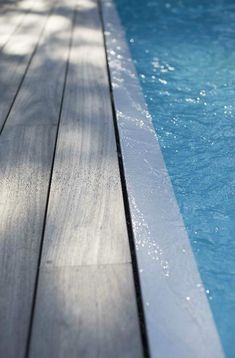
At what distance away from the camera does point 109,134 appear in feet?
4.93

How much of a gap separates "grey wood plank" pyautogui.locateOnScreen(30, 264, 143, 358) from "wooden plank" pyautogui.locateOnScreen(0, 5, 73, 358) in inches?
1.5

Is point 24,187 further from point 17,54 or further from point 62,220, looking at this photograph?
point 17,54

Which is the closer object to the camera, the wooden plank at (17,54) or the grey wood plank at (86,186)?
the grey wood plank at (86,186)

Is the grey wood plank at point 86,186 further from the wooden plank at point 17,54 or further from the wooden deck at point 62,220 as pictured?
the wooden plank at point 17,54

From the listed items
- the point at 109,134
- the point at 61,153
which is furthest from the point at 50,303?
the point at 109,134

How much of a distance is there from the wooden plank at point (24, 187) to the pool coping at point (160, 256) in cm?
25

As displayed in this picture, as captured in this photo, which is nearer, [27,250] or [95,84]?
[27,250]

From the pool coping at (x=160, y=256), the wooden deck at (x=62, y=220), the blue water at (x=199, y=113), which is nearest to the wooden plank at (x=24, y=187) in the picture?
the wooden deck at (x=62, y=220)

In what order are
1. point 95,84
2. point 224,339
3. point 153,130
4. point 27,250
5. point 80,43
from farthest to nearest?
1. point 80,43
2. point 95,84
3. point 153,130
4. point 27,250
5. point 224,339

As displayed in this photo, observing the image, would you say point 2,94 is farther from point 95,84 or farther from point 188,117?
point 188,117

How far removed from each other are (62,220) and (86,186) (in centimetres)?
16

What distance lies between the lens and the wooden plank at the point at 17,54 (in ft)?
5.97

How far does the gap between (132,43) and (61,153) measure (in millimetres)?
1434

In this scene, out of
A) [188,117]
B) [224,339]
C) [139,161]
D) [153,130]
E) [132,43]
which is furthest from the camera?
[132,43]
